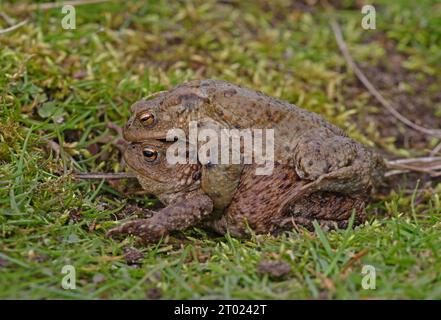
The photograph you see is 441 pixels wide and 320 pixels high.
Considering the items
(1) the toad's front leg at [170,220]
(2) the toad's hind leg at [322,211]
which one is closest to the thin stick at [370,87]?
(2) the toad's hind leg at [322,211]

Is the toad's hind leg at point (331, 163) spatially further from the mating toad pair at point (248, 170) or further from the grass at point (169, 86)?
the grass at point (169, 86)

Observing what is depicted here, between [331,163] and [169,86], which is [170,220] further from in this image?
[169,86]

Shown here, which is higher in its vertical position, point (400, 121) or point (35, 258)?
point (400, 121)

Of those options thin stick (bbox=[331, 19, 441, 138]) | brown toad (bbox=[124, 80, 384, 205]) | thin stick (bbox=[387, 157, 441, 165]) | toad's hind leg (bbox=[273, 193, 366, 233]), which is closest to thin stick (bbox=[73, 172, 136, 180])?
brown toad (bbox=[124, 80, 384, 205])

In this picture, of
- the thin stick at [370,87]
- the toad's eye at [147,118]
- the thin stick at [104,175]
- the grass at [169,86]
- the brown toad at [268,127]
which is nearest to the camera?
Result: the grass at [169,86]

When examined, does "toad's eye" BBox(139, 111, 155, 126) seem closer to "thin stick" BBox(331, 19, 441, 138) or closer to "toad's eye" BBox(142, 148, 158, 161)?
"toad's eye" BBox(142, 148, 158, 161)

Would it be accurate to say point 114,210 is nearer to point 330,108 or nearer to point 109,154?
point 109,154

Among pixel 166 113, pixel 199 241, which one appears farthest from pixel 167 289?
pixel 166 113
